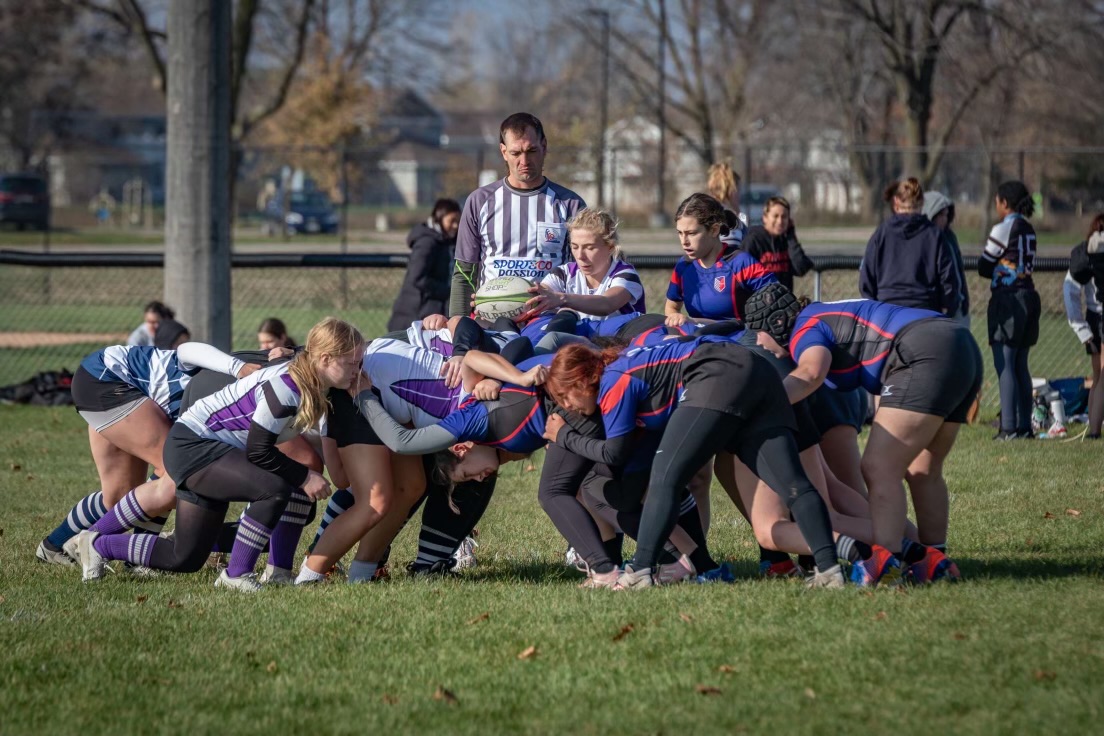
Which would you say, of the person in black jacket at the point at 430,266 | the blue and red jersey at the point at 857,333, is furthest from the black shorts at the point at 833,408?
the person in black jacket at the point at 430,266

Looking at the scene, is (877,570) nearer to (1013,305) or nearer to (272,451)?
(272,451)

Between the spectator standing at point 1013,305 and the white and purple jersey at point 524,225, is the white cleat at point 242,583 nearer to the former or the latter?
the white and purple jersey at point 524,225

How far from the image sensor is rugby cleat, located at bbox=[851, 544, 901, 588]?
18.2ft

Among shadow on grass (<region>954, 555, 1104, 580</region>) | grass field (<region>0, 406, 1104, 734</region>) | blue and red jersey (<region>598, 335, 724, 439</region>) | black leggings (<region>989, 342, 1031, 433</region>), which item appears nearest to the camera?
grass field (<region>0, 406, 1104, 734</region>)

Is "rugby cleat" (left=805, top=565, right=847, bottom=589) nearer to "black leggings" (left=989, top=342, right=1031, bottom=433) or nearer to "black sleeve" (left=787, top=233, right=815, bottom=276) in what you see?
"black sleeve" (left=787, top=233, right=815, bottom=276)

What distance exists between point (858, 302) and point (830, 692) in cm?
230

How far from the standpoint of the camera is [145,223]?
3672cm

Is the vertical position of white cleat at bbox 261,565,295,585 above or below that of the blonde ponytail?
below

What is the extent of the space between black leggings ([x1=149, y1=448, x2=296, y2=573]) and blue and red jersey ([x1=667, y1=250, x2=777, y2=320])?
2324mm

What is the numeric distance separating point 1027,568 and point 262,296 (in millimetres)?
15902

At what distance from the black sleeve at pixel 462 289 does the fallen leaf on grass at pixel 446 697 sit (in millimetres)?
2986

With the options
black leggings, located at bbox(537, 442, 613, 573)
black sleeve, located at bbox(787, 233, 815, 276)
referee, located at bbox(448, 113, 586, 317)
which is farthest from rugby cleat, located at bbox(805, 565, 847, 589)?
black sleeve, located at bbox(787, 233, 815, 276)

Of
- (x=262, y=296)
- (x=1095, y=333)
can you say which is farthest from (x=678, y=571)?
(x=262, y=296)

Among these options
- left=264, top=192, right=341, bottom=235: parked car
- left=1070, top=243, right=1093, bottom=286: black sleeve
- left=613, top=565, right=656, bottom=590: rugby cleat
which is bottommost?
left=613, top=565, right=656, bottom=590: rugby cleat
